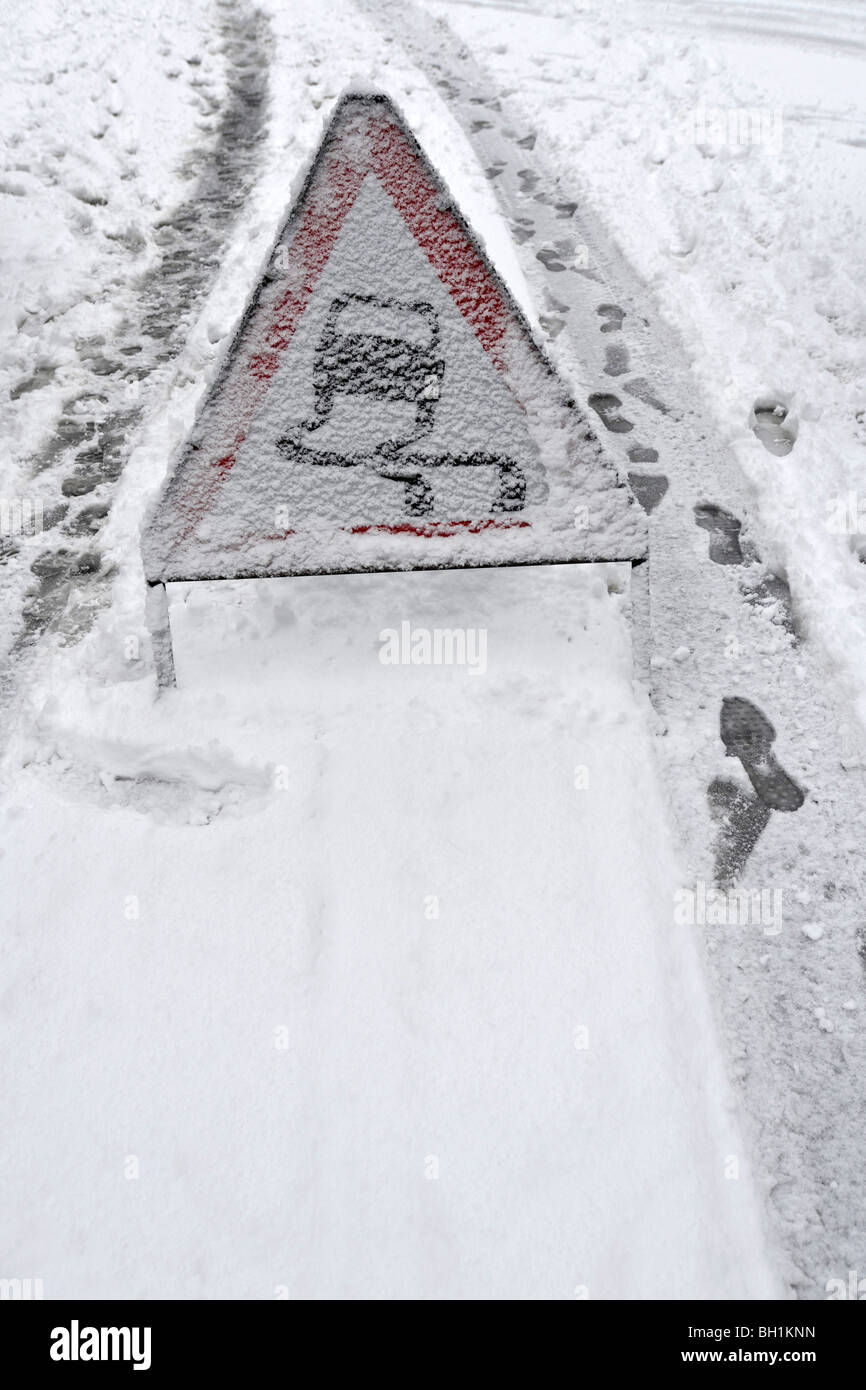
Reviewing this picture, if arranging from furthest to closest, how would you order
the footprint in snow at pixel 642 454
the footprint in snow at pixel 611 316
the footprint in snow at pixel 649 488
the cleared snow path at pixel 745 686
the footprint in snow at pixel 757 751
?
1. the footprint in snow at pixel 611 316
2. the footprint in snow at pixel 642 454
3. the footprint in snow at pixel 649 488
4. the footprint in snow at pixel 757 751
5. the cleared snow path at pixel 745 686

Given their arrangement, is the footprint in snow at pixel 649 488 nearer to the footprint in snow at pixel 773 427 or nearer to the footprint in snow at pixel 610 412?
the footprint in snow at pixel 610 412

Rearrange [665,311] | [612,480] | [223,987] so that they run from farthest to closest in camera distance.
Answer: [665,311]
[612,480]
[223,987]

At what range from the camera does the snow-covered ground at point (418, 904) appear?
168cm

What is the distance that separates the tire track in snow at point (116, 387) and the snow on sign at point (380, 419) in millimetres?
878

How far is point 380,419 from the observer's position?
2.49 m

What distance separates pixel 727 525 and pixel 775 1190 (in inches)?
94.1

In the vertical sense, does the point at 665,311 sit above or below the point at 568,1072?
above

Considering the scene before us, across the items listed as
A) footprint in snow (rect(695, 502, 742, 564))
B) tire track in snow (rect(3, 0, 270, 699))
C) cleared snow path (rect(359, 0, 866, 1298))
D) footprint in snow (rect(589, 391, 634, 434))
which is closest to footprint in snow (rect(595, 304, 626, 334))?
cleared snow path (rect(359, 0, 866, 1298))

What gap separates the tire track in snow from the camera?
123 inches

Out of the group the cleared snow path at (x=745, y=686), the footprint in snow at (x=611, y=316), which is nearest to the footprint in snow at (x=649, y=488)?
the cleared snow path at (x=745, y=686)

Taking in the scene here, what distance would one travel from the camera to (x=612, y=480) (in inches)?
96.3
